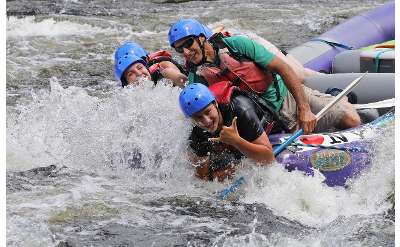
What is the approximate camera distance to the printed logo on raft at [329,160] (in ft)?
18.8

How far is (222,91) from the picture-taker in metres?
5.53

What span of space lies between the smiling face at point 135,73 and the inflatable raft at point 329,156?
4.08ft

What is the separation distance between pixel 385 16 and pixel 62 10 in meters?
6.76

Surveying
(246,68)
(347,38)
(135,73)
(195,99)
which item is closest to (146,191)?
(135,73)

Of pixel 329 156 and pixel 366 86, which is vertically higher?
pixel 366 86

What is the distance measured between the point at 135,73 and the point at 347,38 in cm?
352

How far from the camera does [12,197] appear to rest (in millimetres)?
5867

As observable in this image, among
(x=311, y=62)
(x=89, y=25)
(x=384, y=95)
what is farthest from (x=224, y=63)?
(x=89, y=25)

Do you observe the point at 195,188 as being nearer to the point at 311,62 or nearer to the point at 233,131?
the point at 233,131

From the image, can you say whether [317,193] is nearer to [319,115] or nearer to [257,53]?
[319,115]

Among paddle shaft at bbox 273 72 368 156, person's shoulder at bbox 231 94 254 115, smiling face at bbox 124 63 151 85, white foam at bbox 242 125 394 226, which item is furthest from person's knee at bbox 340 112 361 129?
smiling face at bbox 124 63 151 85

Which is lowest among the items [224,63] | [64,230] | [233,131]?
[64,230]

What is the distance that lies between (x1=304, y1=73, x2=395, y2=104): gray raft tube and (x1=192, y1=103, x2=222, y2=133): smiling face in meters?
1.77

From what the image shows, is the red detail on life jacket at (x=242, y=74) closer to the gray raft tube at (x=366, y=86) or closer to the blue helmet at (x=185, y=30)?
the blue helmet at (x=185, y=30)
